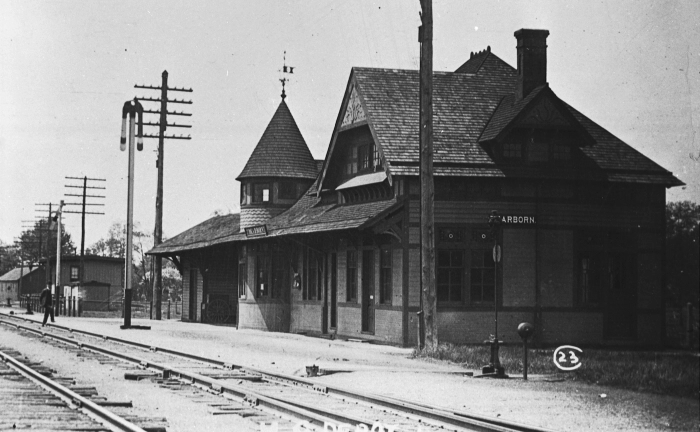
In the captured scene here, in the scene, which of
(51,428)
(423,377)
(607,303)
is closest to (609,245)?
(607,303)

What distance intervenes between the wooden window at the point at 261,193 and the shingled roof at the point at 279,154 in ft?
1.72

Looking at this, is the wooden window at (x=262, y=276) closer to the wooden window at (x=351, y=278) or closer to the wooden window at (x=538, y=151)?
the wooden window at (x=351, y=278)

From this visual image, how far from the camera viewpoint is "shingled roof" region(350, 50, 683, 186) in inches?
1096

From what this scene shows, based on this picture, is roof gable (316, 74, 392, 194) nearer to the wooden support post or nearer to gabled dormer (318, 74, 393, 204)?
gabled dormer (318, 74, 393, 204)

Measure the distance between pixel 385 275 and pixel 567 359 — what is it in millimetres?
8022

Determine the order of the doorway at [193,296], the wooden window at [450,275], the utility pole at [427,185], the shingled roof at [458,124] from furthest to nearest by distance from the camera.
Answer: the doorway at [193,296]
the shingled roof at [458,124]
the wooden window at [450,275]
the utility pole at [427,185]

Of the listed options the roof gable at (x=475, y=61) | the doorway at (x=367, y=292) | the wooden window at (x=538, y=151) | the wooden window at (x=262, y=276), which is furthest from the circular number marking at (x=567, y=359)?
the wooden window at (x=262, y=276)

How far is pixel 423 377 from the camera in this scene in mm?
18250

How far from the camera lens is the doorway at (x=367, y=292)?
97.2 ft

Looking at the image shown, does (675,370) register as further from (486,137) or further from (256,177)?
(256,177)

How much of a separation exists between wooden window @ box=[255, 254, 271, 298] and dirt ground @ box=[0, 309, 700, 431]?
35.5ft

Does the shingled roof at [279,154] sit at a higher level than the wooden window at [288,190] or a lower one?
higher

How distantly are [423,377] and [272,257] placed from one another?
1976cm

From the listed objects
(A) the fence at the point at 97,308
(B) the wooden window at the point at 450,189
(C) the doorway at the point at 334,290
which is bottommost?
(A) the fence at the point at 97,308
